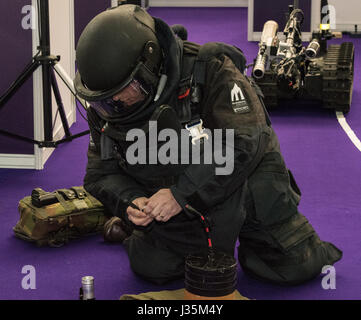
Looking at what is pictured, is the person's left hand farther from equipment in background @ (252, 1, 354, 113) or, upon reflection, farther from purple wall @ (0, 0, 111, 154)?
equipment in background @ (252, 1, 354, 113)

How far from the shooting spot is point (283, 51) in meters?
9.46

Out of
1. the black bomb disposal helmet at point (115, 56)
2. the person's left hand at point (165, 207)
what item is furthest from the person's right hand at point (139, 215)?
the black bomb disposal helmet at point (115, 56)

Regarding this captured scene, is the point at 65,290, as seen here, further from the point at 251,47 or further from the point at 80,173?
the point at 251,47

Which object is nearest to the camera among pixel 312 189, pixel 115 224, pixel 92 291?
pixel 92 291

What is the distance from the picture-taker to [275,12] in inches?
563

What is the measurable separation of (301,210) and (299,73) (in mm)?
3539

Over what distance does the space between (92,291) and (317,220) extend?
2.29 metres

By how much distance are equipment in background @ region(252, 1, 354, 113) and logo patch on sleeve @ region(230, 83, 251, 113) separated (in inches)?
189

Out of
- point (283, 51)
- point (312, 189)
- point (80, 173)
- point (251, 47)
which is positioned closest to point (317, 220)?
point (312, 189)

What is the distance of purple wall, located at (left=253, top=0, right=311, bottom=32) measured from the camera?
14.2 m

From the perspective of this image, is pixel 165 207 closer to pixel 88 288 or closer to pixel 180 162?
pixel 180 162

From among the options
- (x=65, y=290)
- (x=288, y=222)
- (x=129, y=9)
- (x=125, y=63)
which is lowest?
(x=65, y=290)

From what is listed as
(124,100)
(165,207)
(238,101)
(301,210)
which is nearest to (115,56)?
(124,100)

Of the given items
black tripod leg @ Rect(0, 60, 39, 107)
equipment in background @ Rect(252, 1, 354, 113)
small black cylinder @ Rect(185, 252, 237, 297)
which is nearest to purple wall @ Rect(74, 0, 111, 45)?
equipment in background @ Rect(252, 1, 354, 113)
